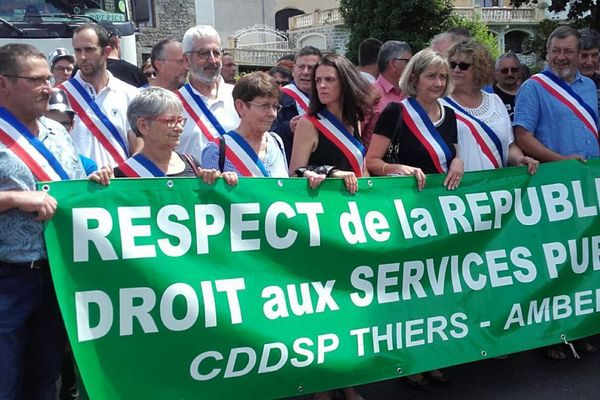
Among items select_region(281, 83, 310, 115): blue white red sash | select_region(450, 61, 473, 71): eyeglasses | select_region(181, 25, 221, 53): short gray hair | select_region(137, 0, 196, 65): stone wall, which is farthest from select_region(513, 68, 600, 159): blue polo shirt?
select_region(137, 0, 196, 65): stone wall

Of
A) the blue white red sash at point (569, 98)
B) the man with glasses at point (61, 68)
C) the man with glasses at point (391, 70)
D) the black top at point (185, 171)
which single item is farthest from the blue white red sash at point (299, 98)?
the man with glasses at point (61, 68)

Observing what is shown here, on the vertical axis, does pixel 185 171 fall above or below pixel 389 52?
below

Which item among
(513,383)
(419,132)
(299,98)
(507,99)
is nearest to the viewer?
(419,132)

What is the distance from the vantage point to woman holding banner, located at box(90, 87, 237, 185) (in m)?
3.41

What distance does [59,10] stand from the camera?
26.7ft

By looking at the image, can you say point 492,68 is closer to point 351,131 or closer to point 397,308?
point 351,131

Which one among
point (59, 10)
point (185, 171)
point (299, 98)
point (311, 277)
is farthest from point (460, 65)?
point (59, 10)

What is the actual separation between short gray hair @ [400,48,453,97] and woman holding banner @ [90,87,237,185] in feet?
4.50

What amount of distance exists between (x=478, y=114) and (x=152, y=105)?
6.77 feet

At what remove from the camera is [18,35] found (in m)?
7.78

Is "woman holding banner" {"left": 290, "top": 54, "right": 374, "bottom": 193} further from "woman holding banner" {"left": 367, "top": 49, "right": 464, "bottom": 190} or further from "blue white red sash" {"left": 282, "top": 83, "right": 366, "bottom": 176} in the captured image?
"woman holding banner" {"left": 367, "top": 49, "right": 464, "bottom": 190}

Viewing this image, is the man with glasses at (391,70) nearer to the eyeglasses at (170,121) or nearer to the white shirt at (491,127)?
the white shirt at (491,127)

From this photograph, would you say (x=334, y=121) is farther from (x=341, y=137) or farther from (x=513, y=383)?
(x=513, y=383)

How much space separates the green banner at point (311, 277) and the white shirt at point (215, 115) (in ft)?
3.65
